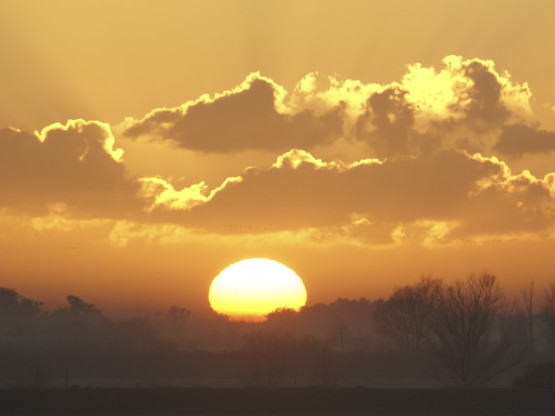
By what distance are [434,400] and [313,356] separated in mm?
54906

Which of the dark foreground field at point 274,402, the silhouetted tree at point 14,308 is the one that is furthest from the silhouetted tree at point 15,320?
the dark foreground field at point 274,402

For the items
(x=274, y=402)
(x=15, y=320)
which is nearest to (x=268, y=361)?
(x=274, y=402)

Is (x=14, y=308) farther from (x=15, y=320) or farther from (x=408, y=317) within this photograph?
(x=408, y=317)

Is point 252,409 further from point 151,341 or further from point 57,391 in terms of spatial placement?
point 151,341

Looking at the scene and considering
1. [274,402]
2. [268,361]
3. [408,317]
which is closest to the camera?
[274,402]

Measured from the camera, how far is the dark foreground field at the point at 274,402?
186ft

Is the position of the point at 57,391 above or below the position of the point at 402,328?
below

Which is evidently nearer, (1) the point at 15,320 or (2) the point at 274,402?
(2) the point at 274,402

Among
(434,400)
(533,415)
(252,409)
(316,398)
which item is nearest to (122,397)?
(252,409)

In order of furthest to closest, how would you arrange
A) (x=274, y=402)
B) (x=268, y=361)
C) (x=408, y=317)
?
(x=408, y=317) < (x=268, y=361) < (x=274, y=402)

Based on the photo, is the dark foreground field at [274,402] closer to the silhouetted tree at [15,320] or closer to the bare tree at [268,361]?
the bare tree at [268,361]

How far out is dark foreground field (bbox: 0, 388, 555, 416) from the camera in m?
56.7

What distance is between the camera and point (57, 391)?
58094 mm

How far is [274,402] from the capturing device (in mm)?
58250
